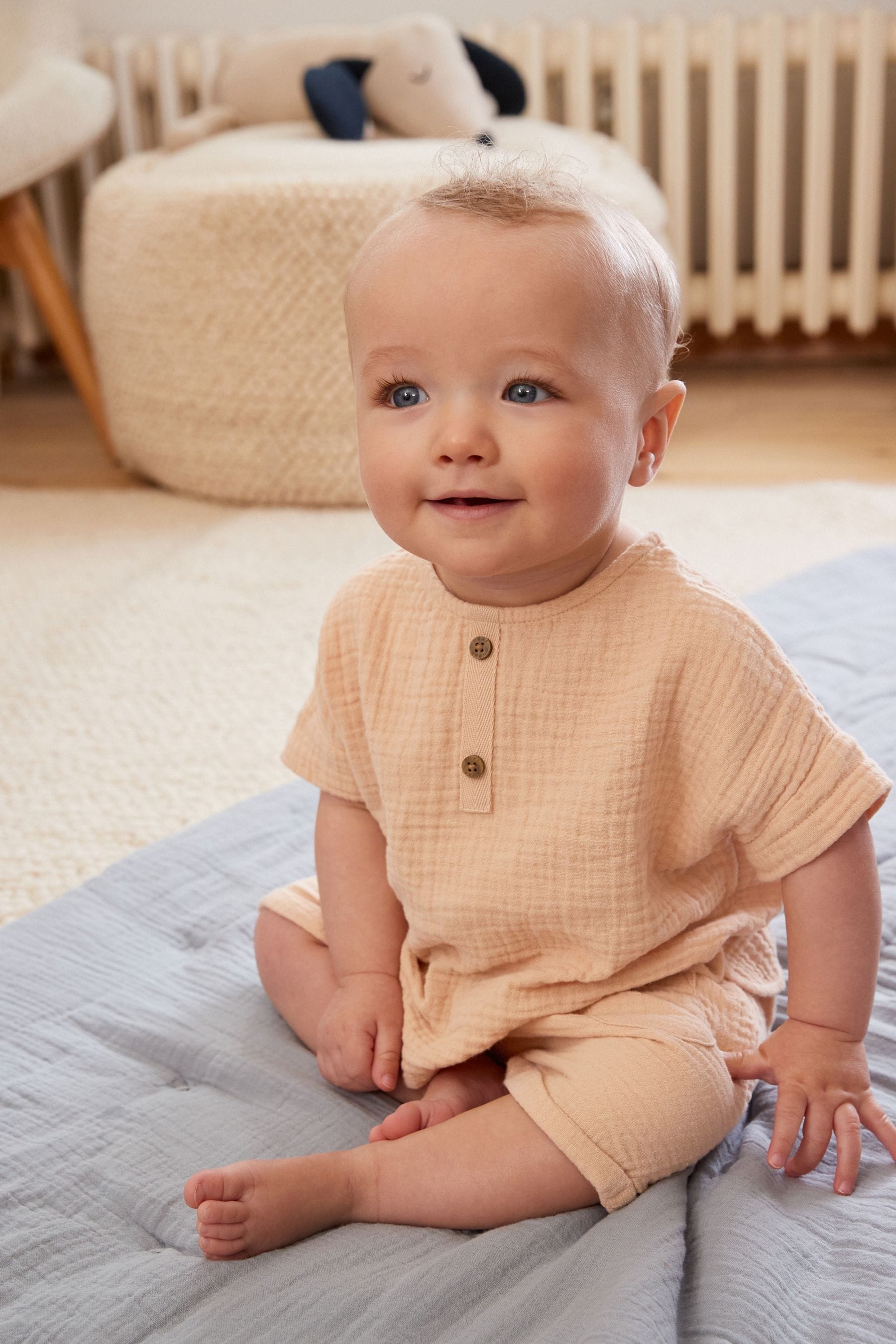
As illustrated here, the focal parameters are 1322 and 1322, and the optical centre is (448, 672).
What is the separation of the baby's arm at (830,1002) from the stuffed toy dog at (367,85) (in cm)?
155

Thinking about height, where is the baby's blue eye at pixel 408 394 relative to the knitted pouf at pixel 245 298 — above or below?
above

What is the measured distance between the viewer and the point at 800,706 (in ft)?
2.03

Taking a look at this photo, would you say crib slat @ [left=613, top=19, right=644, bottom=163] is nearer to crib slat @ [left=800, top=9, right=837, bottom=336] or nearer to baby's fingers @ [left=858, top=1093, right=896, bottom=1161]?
crib slat @ [left=800, top=9, right=837, bottom=336]

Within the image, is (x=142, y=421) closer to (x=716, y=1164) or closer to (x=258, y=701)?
(x=258, y=701)

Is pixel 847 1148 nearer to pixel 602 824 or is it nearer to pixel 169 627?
pixel 602 824

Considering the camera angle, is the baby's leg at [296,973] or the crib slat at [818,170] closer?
the baby's leg at [296,973]

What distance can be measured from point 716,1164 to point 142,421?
5.07 feet

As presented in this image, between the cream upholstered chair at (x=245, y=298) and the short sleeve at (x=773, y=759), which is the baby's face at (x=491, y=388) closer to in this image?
the short sleeve at (x=773, y=759)

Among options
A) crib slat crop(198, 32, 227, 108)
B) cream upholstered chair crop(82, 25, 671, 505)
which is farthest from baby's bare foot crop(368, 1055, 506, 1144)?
crib slat crop(198, 32, 227, 108)

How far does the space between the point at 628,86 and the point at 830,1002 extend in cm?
215

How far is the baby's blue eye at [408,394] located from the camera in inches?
23.3

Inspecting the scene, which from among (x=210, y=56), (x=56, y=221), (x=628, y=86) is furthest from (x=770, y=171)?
(x=56, y=221)

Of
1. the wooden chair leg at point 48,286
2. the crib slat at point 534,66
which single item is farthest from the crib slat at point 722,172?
the wooden chair leg at point 48,286

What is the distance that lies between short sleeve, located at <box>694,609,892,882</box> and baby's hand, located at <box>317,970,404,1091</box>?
0.21 m
